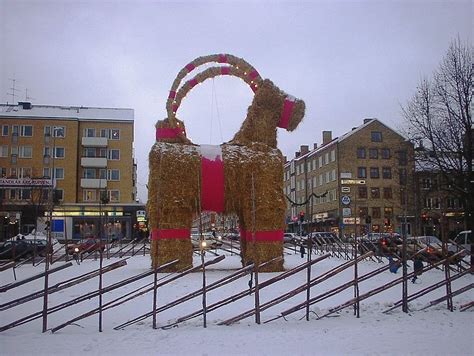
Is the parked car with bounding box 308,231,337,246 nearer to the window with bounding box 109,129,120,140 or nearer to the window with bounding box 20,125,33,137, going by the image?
the window with bounding box 109,129,120,140

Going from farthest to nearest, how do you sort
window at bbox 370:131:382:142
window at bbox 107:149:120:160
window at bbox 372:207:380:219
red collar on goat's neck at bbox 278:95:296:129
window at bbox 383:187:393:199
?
window at bbox 370:131:382:142 → window at bbox 372:207:380:219 → window at bbox 383:187:393:199 → window at bbox 107:149:120:160 → red collar on goat's neck at bbox 278:95:296:129

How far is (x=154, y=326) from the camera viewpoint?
8742 millimetres

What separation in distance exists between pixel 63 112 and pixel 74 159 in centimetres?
563

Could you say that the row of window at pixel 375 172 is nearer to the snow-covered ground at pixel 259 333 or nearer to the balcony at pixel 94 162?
the balcony at pixel 94 162

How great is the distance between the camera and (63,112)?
52.9m

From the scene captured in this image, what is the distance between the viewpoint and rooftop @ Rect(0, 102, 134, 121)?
51.2 meters

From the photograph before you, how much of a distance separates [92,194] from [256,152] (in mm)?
38644

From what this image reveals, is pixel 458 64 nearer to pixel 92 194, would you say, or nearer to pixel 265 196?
pixel 265 196

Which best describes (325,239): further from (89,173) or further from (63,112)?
(63,112)

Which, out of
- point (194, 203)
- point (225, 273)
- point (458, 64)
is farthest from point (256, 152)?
point (458, 64)

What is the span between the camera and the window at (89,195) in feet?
169

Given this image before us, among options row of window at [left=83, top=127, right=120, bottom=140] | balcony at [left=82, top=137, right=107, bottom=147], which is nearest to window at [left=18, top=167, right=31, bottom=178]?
balcony at [left=82, top=137, right=107, bottom=147]

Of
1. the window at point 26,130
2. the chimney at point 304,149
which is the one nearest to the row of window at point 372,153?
the chimney at point 304,149

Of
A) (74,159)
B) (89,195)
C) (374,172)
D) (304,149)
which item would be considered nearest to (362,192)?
(374,172)
